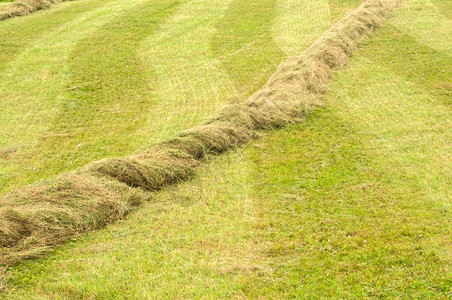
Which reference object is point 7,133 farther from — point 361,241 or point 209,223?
point 361,241

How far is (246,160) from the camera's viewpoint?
29.2 feet

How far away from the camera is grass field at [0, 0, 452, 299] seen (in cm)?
595

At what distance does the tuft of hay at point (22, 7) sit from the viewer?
20938 millimetres

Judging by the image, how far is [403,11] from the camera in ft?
62.3

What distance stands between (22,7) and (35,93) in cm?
1146

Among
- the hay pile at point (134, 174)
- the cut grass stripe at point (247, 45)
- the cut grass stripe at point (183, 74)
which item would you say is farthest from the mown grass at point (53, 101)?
the cut grass stripe at point (247, 45)

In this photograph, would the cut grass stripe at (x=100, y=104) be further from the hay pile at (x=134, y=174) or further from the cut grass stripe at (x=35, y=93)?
the hay pile at (x=134, y=174)

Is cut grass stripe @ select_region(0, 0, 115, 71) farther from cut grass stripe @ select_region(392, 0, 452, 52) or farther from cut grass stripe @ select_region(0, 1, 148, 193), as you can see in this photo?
cut grass stripe @ select_region(392, 0, 452, 52)

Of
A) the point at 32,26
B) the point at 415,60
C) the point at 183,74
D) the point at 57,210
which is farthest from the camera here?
the point at 32,26

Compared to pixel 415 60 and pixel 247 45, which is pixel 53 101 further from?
pixel 415 60

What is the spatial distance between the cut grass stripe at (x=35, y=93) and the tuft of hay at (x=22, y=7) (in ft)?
2.45

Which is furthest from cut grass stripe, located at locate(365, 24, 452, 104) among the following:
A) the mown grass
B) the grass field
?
the mown grass

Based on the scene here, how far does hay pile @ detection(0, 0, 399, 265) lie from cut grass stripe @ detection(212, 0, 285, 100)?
1.17m

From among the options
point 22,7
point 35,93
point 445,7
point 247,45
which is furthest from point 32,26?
point 445,7
